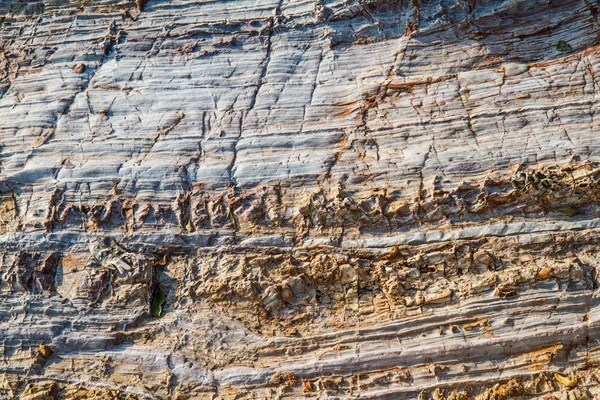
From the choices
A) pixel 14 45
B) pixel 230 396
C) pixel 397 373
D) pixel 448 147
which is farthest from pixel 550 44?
pixel 14 45

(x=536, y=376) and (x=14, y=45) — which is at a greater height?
(x=14, y=45)

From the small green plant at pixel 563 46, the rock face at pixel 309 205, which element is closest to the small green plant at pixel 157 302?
the rock face at pixel 309 205

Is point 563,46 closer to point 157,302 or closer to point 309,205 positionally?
point 309,205

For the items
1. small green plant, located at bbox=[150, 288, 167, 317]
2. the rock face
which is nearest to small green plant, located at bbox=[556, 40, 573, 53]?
the rock face

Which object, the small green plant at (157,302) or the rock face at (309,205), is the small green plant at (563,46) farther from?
the small green plant at (157,302)

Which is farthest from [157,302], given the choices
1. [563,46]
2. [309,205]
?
[563,46]

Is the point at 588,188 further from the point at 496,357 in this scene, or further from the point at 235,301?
the point at 235,301
